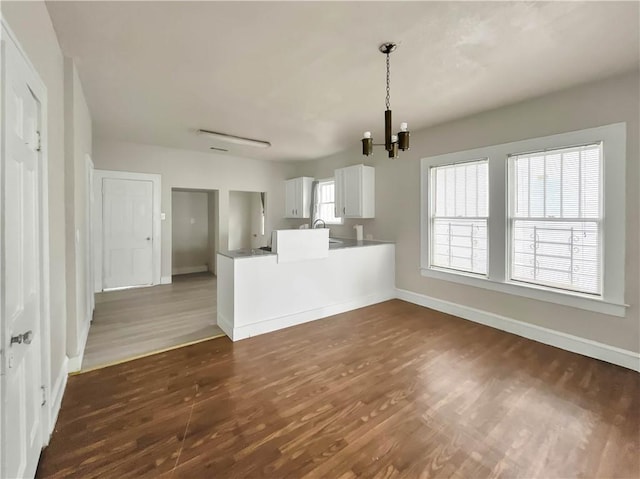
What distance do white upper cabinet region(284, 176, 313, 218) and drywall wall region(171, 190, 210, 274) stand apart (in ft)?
6.85

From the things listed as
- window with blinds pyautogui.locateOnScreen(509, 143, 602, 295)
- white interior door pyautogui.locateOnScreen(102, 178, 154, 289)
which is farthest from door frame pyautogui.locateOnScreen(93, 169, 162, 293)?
window with blinds pyautogui.locateOnScreen(509, 143, 602, 295)

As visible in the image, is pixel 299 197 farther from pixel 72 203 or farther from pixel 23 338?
pixel 23 338

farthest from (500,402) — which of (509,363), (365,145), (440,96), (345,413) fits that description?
(440,96)

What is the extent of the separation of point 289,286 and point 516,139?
10.3 feet

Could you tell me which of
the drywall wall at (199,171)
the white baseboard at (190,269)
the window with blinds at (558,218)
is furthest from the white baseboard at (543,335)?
the white baseboard at (190,269)

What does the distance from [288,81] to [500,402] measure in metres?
3.24

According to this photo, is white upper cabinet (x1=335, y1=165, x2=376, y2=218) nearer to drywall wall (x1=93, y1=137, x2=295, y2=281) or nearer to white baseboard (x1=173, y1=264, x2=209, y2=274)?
drywall wall (x1=93, y1=137, x2=295, y2=281)

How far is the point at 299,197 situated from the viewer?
21.6 feet

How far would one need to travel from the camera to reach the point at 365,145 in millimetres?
2469

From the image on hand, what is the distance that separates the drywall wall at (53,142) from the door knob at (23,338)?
0.57 m

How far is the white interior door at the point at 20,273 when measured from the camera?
A: 3.79 feet

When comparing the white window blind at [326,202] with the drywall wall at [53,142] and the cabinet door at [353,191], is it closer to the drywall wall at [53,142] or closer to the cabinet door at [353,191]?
the cabinet door at [353,191]

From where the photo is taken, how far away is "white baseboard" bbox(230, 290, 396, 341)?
3.27 metres

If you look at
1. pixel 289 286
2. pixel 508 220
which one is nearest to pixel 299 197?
pixel 289 286
